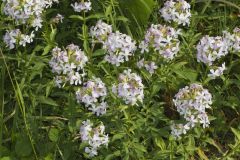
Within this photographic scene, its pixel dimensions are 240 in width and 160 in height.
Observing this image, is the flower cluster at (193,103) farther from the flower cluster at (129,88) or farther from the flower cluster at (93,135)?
the flower cluster at (93,135)

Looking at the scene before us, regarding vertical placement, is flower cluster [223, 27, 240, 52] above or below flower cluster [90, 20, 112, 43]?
below

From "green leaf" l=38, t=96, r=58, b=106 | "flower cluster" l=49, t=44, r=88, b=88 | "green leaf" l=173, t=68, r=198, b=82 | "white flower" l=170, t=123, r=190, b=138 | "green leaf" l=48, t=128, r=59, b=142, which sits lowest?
"green leaf" l=48, t=128, r=59, b=142

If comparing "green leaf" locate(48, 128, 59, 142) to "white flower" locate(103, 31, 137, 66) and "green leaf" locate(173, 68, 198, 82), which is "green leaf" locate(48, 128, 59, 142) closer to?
"white flower" locate(103, 31, 137, 66)

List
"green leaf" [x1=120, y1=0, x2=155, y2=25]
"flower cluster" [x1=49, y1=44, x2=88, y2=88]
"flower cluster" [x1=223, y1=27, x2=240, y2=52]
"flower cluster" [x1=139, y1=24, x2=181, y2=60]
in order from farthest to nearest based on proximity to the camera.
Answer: "green leaf" [x1=120, y1=0, x2=155, y2=25], "flower cluster" [x1=223, y1=27, x2=240, y2=52], "flower cluster" [x1=139, y1=24, x2=181, y2=60], "flower cluster" [x1=49, y1=44, x2=88, y2=88]

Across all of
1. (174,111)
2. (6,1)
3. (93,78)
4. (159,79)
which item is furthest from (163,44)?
(6,1)

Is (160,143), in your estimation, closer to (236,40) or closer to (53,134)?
(53,134)

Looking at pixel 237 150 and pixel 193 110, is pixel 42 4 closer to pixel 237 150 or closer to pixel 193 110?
pixel 193 110

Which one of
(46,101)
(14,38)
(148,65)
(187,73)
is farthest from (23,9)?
(187,73)

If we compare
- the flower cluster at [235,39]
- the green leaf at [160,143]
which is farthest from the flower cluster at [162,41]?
the green leaf at [160,143]

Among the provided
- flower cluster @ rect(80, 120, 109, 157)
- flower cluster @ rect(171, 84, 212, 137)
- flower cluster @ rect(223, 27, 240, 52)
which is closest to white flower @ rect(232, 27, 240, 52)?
flower cluster @ rect(223, 27, 240, 52)
